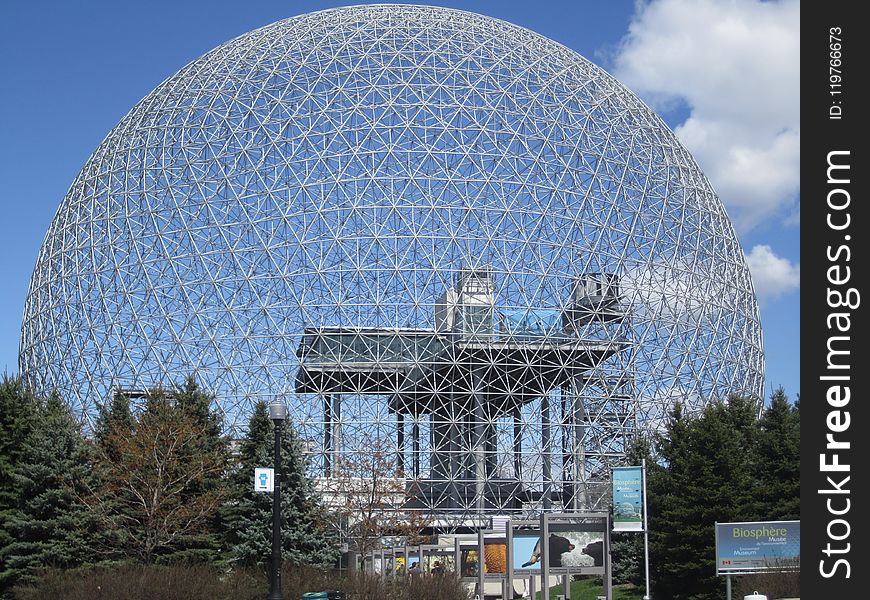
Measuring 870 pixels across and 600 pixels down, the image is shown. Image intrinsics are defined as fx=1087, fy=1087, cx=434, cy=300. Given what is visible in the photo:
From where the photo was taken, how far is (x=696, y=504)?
2880 cm

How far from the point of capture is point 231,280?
37656mm

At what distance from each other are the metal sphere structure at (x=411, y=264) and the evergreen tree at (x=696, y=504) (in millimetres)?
7399

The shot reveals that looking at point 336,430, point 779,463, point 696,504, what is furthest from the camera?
point 336,430

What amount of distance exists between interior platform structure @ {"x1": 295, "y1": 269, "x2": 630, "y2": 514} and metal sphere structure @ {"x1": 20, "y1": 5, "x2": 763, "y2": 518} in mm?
100

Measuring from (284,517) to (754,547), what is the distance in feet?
38.3

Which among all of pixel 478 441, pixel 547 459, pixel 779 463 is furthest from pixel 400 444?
pixel 779 463

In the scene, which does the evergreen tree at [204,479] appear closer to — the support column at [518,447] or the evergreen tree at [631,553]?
the support column at [518,447]

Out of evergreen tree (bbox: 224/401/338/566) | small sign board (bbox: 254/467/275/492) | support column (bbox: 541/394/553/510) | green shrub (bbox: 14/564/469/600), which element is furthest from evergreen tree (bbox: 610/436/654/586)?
small sign board (bbox: 254/467/275/492)

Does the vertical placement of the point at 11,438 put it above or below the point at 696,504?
above

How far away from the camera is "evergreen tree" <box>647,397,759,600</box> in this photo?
92.2 ft

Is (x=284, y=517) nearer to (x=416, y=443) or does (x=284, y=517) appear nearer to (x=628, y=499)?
(x=628, y=499)
